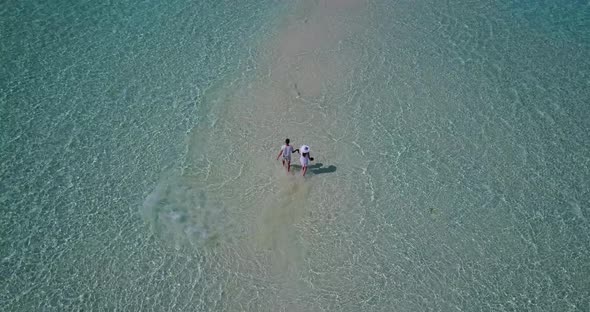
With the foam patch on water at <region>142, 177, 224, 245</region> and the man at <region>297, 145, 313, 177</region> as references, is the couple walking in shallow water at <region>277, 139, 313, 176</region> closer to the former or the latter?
the man at <region>297, 145, 313, 177</region>

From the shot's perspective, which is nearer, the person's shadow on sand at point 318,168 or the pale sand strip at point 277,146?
the pale sand strip at point 277,146

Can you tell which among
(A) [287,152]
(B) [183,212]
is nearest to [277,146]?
(A) [287,152]

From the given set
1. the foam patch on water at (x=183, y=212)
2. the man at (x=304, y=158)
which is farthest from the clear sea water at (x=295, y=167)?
the man at (x=304, y=158)

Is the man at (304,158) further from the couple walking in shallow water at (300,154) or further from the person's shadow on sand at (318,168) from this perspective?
the person's shadow on sand at (318,168)

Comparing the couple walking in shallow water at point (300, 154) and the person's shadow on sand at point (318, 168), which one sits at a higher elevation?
the couple walking in shallow water at point (300, 154)

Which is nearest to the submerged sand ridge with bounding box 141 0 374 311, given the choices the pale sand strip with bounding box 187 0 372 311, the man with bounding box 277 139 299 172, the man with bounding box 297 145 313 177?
the pale sand strip with bounding box 187 0 372 311

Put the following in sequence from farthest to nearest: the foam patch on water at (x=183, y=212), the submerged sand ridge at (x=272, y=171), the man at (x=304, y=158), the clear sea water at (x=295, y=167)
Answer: the man at (x=304, y=158) → the foam patch on water at (x=183, y=212) → the submerged sand ridge at (x=272, y=171) → the clear sea water at (x=295, y=167)

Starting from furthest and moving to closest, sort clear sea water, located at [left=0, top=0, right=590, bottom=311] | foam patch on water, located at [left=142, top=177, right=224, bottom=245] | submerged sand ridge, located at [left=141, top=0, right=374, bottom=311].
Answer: foam patch on water, located at [left=142, top=177, right=224, bottom=245], submerged sand ridge, located at [left=141, top=0, right=374, bottom=311], clear sea water, located at [left=0, top=0, right=590, bottom=311]
